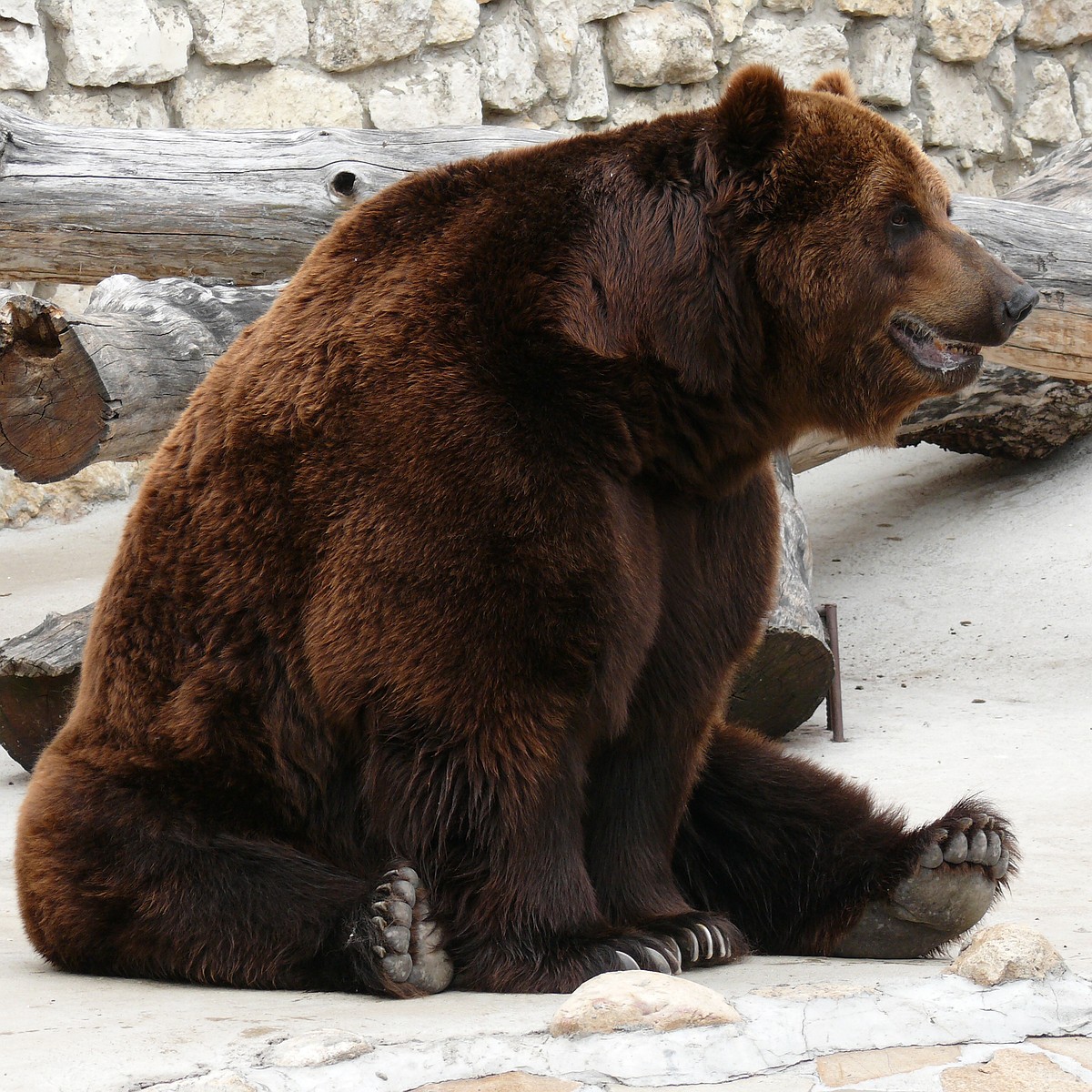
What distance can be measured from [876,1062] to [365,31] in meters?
6.65

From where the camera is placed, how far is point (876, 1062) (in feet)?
7.18

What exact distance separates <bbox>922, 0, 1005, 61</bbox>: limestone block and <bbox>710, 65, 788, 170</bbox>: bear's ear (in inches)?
274

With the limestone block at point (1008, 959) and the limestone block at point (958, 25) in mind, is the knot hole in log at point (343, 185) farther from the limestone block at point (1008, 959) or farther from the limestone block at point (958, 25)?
the limestone block at point (958, 25)

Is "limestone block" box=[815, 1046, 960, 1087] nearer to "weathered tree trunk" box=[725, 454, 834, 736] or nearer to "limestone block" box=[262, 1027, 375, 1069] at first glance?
"limestone block" box=[262, 1027, 375, 1069]

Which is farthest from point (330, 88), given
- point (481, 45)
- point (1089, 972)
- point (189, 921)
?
point (1089, 972)

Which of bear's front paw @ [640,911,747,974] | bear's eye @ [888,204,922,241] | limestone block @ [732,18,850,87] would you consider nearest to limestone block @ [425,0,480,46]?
limestone block @ [732,18,850,87]

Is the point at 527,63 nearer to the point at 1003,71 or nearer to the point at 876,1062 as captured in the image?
the point at 1003,71

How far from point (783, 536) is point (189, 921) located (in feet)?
10.5

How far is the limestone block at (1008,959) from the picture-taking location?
247cm

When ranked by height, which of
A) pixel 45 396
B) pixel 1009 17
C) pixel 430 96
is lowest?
pixel 45 396

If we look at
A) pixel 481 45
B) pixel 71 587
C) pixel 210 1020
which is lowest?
pixel 71 587

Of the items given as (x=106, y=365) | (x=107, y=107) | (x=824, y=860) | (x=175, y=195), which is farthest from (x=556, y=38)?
(x=824, y=860)

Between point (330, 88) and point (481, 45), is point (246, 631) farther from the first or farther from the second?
point (481, 45)

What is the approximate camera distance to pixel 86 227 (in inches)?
213
